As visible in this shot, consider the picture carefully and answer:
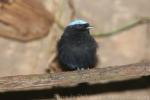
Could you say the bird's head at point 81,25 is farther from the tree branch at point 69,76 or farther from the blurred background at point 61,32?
the blurred background at point 61,32

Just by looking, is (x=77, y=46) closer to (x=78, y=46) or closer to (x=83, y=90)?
(x=78, y=46)

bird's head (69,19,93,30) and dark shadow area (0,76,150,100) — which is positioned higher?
bird's head (69,19,93,30)

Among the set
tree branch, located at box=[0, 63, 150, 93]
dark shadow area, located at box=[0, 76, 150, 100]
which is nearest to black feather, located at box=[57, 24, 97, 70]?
tree branch, located at box=[0, 63, 150, 93]

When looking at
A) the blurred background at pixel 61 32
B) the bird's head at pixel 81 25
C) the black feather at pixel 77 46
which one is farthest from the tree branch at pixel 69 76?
the blurred background at pixel 61 32

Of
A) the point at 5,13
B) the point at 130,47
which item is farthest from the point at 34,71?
the point at 130,47

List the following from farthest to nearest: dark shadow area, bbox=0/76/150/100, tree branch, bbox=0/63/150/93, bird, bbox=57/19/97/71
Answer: dark shadow area, bbox=0/76/150/100 → bird, bbox=57/19/97/71 → tree branch, bbox=0/63/150/93

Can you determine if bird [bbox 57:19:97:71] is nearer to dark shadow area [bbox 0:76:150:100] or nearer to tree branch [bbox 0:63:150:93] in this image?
tree branch [bbox 0:63:150:93]
